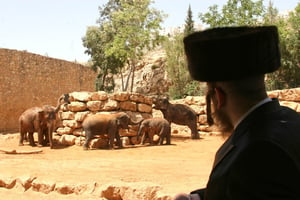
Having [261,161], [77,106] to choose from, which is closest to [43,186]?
[261,161]

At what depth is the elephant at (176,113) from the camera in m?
15.6

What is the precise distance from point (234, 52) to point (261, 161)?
0.50 metres

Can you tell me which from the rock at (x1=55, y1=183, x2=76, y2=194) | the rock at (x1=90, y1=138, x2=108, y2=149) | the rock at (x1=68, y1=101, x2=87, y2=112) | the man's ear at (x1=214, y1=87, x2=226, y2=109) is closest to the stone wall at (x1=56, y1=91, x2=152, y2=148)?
the rock at (x1=68, y1=101, x2=87, y2=112)

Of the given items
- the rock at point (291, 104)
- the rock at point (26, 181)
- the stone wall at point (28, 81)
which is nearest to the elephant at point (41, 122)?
the rock at point (26, 181)

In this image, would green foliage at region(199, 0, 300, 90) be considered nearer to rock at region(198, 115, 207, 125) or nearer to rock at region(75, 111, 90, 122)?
rock at region(198, 115, 207, 125)

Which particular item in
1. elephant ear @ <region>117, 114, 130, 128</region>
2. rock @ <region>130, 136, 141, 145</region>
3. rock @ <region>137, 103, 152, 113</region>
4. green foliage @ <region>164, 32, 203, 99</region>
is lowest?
rock @ <region>130, 136, 141, 145</region>

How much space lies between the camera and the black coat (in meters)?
1.57

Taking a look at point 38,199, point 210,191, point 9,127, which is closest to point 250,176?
point 210,191

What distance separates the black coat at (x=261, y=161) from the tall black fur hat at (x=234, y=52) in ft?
0.62

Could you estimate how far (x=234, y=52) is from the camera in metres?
1.82

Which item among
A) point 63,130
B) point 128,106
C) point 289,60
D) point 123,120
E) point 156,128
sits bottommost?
point 63,130

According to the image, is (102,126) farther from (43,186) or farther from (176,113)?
(43,186)

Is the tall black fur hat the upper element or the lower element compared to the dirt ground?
upper

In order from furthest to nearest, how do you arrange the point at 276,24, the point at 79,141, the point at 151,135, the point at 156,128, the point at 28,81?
the point at 276,24, the point at 28,81, the point at 79,141, the point at 151,135, the point at 156,128
